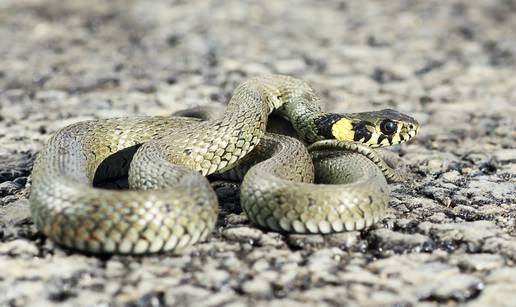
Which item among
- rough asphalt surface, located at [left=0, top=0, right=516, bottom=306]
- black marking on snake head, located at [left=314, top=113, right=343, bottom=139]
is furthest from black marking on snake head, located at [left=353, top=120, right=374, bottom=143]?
rough asphalt surface, located at [left=0, top=0, right=516, bottom=306]

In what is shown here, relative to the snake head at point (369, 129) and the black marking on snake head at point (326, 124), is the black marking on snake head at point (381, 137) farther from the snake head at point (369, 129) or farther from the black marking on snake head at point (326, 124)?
the black marking on snake head at point (326, 124)

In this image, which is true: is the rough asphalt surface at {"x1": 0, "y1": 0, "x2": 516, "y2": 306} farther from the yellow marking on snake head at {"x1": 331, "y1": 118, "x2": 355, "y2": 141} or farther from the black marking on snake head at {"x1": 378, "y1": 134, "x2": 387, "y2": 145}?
the yellow marking on snake head at {"x1": 331, "y1": 118, "x2": 355, "y2": 141}

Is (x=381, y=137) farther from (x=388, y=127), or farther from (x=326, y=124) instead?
(x=326, y=124)

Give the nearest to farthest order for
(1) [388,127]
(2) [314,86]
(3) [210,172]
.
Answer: (3) [210,172], (1) [388,127], (2) [314,86]

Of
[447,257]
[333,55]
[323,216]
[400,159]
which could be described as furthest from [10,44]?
[447,257]

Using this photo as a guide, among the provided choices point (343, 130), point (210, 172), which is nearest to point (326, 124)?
point (343, 130)

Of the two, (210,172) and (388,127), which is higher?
(388,127)
